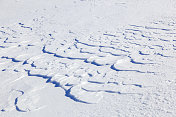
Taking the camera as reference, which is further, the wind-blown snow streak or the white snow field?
the wind-blown snow streak

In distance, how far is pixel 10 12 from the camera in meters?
5.14

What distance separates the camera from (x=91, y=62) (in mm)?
2771

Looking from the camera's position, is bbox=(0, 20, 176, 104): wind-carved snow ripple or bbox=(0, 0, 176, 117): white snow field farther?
bbox=(0, 20, 176, 104): wind-carved snow ripple

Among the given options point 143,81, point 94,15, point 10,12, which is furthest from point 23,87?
point 10,12

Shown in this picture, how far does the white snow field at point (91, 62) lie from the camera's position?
2.00 metres

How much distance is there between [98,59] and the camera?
280 cm

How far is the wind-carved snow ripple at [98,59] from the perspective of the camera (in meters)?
2.25

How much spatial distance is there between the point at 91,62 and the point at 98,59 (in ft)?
0.31

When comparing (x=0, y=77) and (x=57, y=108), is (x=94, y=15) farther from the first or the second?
(x=57, y=108)

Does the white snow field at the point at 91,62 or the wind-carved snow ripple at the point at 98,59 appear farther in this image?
the wind-carved snow ripple at the point at 98,59

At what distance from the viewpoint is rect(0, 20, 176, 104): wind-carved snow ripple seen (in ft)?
7.38

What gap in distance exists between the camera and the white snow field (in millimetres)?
2004

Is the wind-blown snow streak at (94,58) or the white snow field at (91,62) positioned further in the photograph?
the wind-blown snow streak at (94,58)

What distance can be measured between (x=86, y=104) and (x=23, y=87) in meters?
0.75
